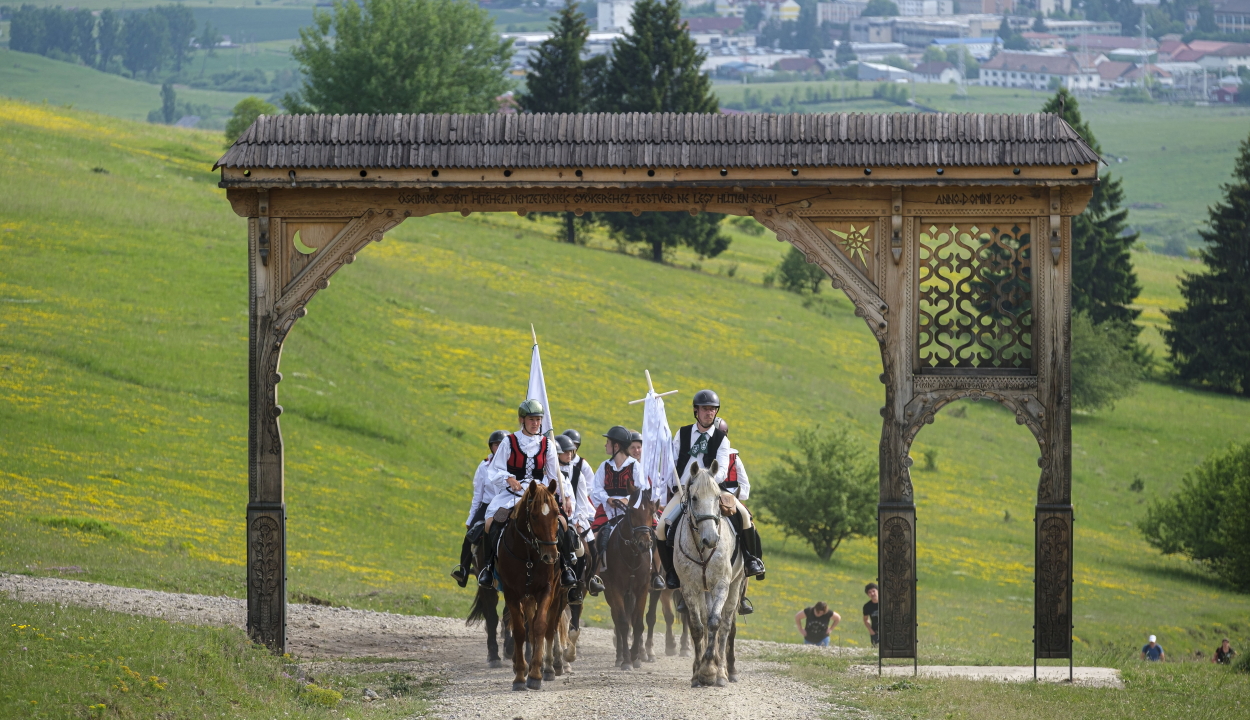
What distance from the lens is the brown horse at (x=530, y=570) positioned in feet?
49.0

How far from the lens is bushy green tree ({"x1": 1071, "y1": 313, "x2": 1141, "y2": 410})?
54.2m

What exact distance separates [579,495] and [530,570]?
178 centimetres

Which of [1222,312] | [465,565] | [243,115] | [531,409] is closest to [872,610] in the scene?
[465,565]

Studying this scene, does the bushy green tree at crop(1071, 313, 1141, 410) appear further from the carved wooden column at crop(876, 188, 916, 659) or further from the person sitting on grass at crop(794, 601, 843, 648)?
the carved wooden column at crop(876, 188, 916, 659)

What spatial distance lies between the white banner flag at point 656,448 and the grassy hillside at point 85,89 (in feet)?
456

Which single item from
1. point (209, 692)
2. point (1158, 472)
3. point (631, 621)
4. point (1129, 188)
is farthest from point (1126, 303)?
point (1129, 188)

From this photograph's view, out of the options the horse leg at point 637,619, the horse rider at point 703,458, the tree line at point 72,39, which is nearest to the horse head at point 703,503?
the horse rider at point 703,458

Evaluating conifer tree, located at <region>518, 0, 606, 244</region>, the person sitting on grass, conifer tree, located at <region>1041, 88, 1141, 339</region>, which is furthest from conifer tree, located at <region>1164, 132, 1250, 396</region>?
the person sitting on grass

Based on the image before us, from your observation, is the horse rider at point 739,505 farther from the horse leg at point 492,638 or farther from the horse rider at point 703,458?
the horse leg at point 492,638

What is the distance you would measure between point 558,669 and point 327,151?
6.42 metres

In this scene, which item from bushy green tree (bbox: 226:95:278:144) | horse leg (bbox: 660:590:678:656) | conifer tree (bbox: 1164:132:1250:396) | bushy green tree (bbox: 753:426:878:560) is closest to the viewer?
horse leg (bbox: 660:590:678:656)

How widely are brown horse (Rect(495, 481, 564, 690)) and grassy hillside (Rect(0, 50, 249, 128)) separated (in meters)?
141

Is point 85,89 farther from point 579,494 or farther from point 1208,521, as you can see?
point 579,494

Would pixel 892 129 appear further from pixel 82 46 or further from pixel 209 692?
pixel 82 46
